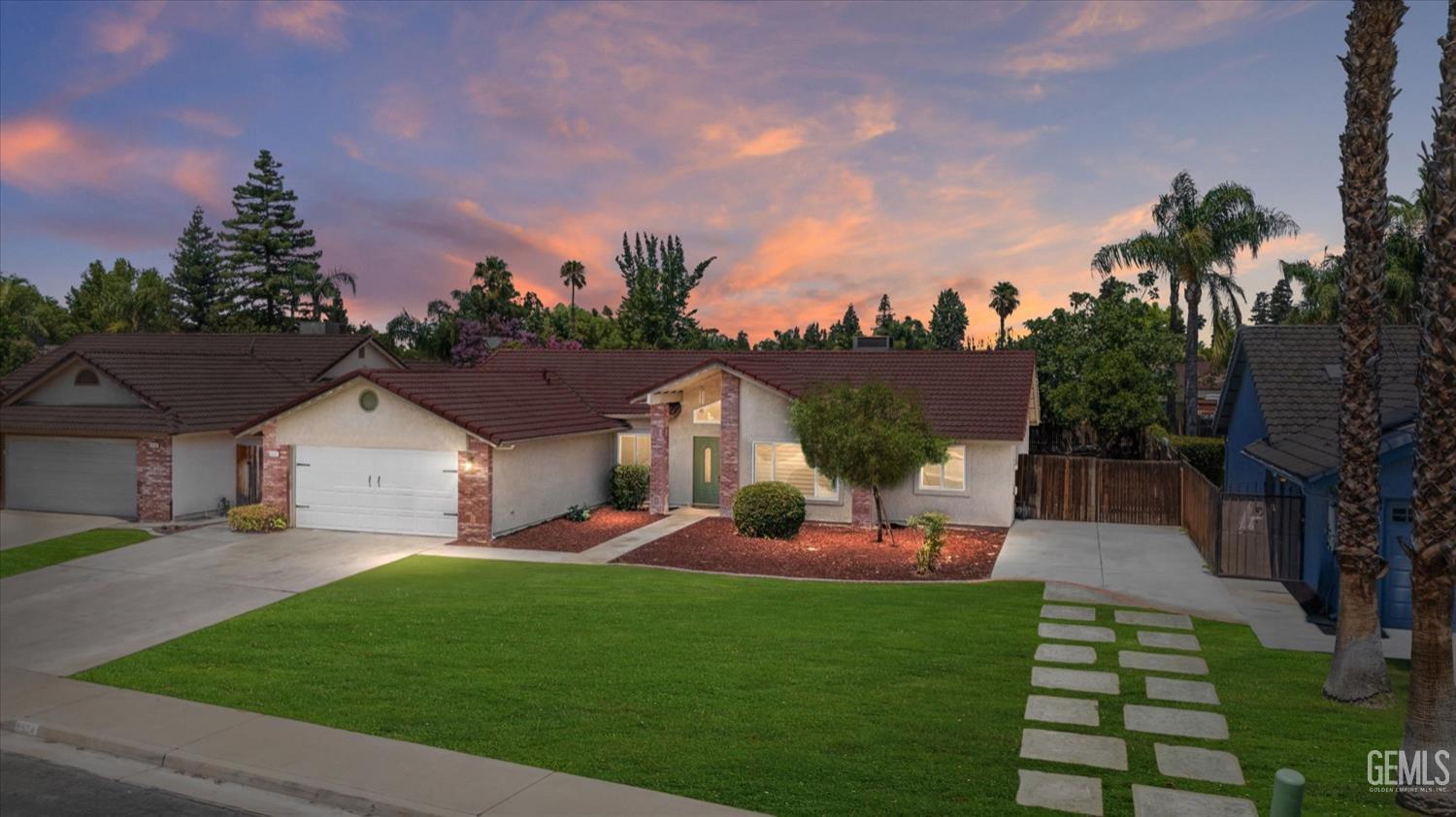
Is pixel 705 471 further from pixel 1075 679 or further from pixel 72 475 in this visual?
pixel 72 475

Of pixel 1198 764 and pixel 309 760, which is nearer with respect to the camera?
pixel 1198 764

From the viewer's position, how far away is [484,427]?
70.7ft

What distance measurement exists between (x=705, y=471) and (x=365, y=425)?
9.27 m

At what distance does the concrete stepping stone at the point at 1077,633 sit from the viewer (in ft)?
44.5

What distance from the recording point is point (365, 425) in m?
22.9

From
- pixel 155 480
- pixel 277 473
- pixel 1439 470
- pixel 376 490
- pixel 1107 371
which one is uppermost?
pixel 1107 371

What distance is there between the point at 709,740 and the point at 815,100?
19856 mm

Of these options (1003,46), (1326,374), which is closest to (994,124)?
(1003,46)

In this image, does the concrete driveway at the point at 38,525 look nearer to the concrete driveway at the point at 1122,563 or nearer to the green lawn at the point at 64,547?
the green lawn at the point at 64,547

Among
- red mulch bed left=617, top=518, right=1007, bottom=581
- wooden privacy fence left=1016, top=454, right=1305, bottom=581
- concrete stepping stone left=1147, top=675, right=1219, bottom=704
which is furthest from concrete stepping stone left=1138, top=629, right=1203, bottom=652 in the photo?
wooden privacy fence left=1016, top=454, right=1305, bottom=581

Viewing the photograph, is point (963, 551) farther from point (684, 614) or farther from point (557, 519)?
point (557, 519)

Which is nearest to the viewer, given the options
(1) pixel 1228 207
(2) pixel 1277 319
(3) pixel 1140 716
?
(3) pixel 1140 716

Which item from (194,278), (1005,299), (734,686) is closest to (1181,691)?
(734,686)

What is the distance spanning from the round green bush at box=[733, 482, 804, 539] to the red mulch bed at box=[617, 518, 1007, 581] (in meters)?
0.22
